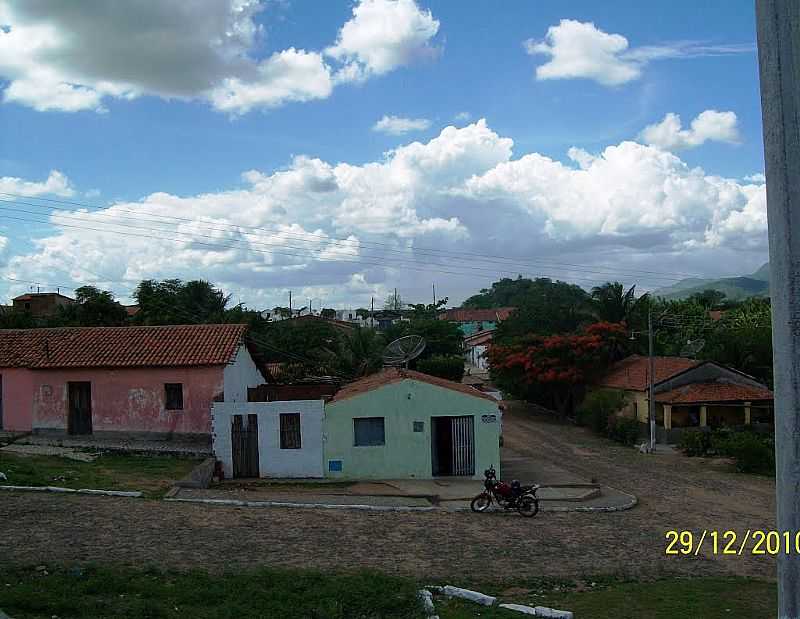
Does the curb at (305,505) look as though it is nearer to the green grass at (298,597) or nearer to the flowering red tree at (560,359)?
the green grass at (298,597)

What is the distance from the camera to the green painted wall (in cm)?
1969

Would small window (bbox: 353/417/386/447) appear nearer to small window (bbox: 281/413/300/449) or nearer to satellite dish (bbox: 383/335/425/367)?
small window (bbox: 281/413/300/449)

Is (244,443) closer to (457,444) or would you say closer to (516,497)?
(457,444)

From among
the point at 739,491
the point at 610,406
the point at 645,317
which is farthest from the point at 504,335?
the point at 739,491

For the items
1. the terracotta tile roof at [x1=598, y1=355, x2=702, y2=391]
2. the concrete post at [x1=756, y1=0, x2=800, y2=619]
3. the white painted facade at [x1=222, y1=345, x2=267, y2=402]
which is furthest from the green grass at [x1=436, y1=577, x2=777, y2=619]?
the terracotta tile roof at [x1=598, y1=355, x2=702, y2=391]

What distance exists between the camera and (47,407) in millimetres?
22406

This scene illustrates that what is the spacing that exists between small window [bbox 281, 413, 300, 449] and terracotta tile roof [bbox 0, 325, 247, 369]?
2964 millimetres

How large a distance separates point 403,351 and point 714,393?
15.7 metres

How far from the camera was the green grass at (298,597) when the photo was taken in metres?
7.61

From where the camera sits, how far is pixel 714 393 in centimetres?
3120

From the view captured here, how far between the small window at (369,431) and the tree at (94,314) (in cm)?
2738

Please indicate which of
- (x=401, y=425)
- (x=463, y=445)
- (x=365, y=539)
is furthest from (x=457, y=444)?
(x=365, y=539)

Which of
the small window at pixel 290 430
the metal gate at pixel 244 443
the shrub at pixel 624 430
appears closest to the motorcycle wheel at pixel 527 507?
the small window at pixel 290 430
